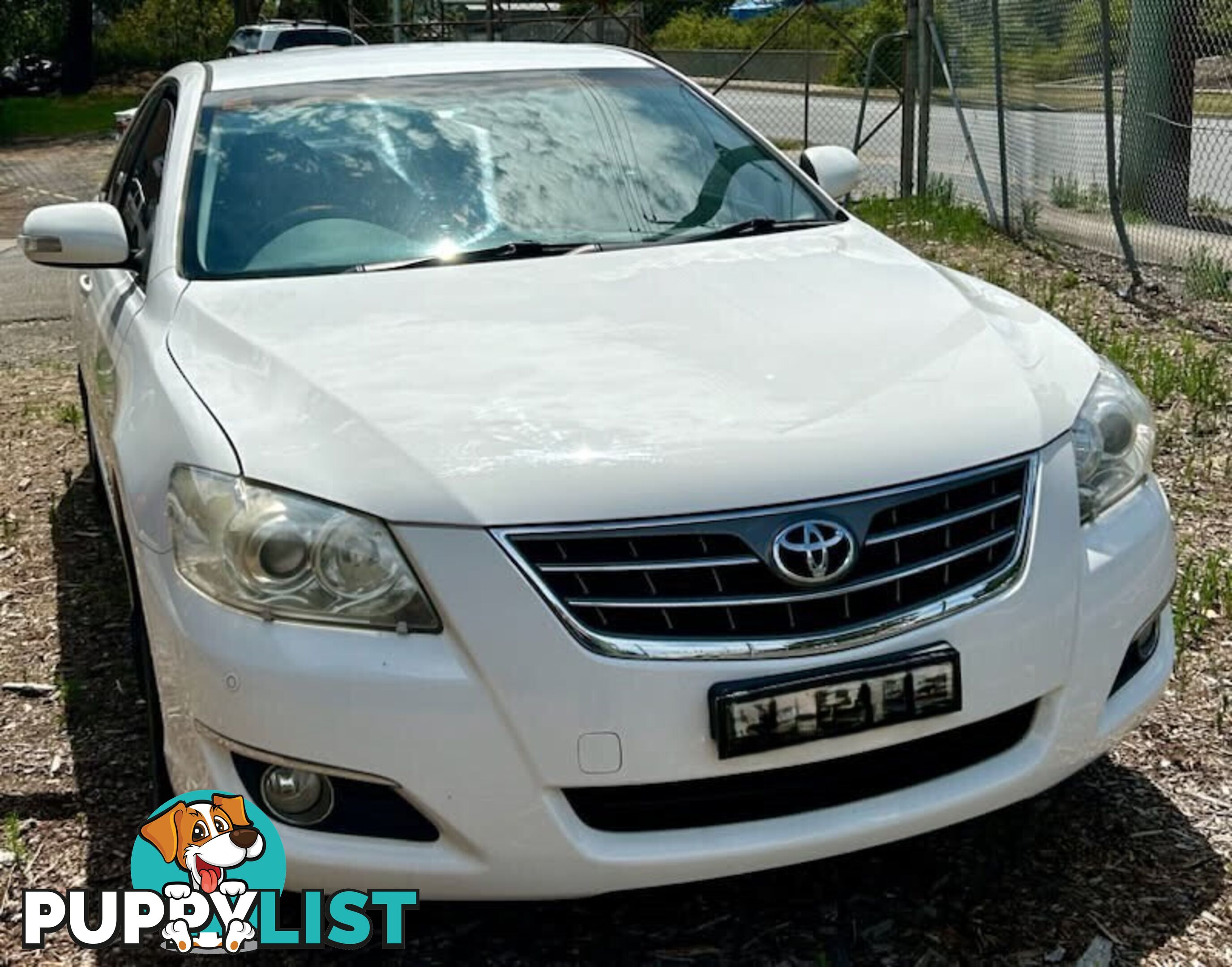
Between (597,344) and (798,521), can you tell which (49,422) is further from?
(798,521)

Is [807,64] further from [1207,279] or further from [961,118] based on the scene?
[1207,279]

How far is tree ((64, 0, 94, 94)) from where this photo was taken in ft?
121

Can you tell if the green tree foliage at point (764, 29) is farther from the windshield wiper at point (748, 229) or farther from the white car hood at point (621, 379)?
the white car hood at point (621, 379)

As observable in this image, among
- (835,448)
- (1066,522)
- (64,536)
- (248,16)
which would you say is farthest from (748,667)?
(248,16)

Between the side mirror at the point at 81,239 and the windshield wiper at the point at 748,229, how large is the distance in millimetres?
1270

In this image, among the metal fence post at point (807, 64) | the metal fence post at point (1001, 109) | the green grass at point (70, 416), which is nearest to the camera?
the green grass at point (70, 416)

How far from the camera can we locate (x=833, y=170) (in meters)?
4.48

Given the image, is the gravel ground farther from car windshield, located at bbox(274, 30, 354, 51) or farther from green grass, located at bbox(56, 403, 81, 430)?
car windshield, located at bbox(274, 30, 354, 51)

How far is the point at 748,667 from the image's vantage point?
94.2 inches

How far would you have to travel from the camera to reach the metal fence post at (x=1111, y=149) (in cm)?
813

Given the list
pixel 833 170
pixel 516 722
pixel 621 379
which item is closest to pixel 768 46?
pixel 833 170

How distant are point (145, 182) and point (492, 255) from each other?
1.23 m

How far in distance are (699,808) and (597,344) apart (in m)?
0.94

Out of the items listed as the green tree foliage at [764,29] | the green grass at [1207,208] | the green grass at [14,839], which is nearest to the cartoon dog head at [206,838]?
the green grass at [14,839]
